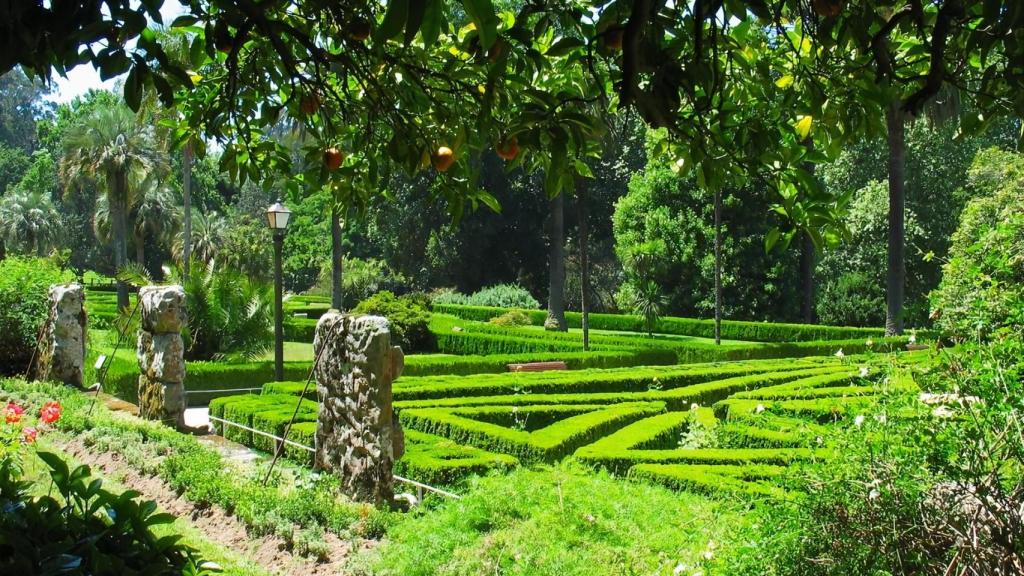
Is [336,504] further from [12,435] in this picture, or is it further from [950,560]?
[950,560]

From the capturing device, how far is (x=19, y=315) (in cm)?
1498

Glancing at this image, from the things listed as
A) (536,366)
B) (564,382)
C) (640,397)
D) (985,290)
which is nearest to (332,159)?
(985,290)

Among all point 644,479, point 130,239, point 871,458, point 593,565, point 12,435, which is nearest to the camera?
point 871,458

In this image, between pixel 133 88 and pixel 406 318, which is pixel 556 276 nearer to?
pixel 406 318

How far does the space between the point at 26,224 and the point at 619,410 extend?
39656mm

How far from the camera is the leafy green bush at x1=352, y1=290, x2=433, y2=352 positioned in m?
22.5

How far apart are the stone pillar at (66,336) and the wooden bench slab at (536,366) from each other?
24.3 feet

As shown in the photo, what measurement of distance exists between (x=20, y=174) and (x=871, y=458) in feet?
218

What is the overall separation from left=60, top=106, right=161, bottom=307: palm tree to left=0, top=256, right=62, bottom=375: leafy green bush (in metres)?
15.4

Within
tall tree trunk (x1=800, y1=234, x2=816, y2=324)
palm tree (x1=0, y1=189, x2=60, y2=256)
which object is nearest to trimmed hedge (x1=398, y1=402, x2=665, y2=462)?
tall tree trunk (x1=800, y1=234, x2=816, y2=324)

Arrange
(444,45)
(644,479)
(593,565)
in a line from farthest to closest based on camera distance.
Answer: (644,479)
(593,565)
(444,45)

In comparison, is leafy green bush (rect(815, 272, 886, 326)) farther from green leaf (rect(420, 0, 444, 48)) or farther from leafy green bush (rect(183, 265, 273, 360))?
green leaf (rect(420, 0, 444, 48))

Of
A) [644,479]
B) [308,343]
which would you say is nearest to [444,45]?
[644,479]

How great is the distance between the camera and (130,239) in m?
38.9
